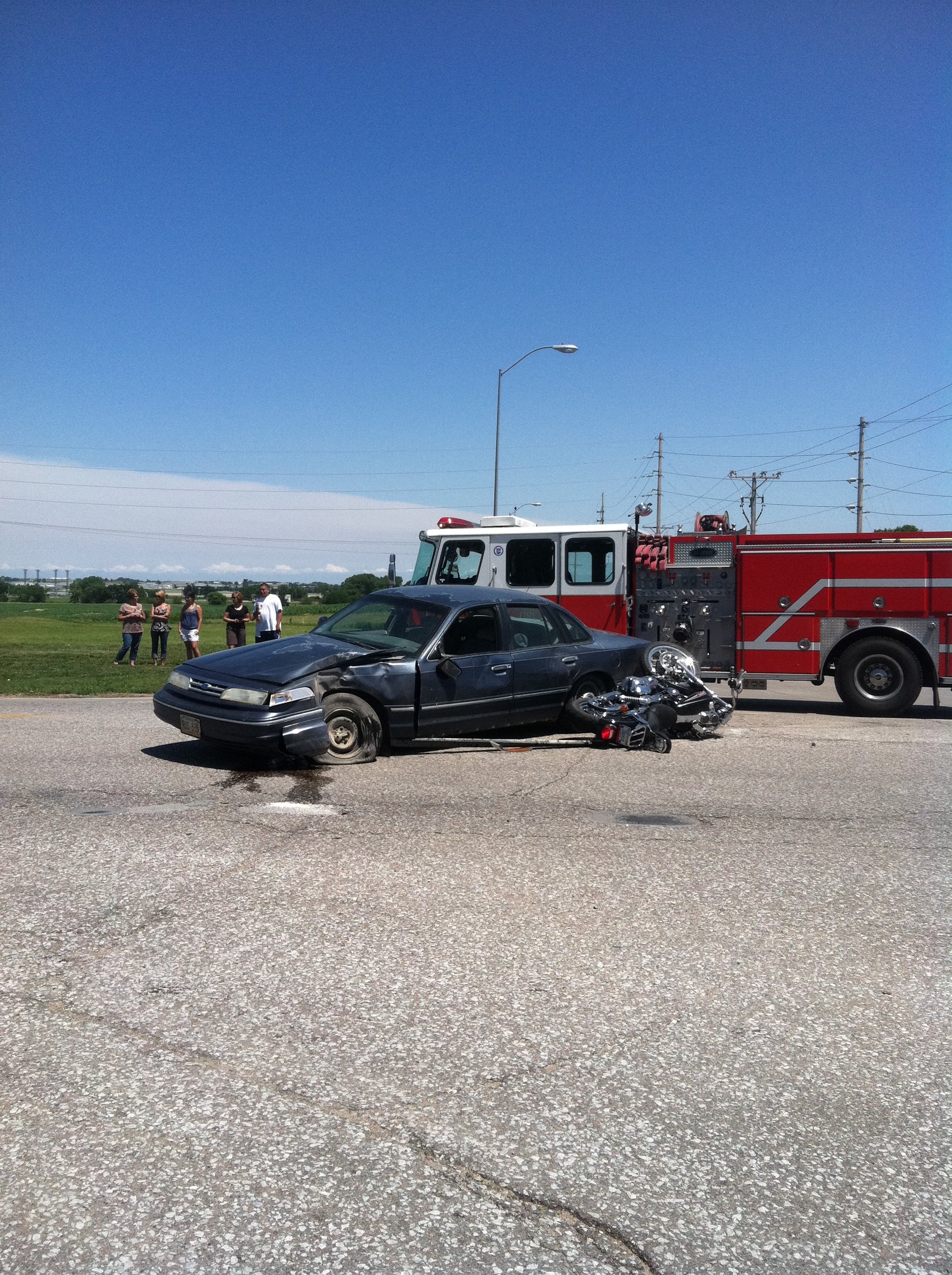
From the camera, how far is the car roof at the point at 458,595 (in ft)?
32.8

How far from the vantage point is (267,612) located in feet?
63.6

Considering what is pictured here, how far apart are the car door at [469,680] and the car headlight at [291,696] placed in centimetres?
118

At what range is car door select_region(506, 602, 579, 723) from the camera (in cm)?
1003

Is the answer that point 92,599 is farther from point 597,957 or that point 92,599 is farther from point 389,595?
Answer: point 597,957

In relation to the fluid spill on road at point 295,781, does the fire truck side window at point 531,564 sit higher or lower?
higher

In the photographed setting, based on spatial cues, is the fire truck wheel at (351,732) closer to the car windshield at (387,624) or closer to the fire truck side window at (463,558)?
the car windshield at (387,624)

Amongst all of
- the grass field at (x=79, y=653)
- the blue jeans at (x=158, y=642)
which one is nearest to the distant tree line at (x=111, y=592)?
the grass field at (x=79, y=653)

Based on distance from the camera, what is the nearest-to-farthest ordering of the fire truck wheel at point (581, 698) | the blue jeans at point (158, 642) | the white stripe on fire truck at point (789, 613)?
the fire truck wheel at point (581, 698)
the white stripe on fire truck at point (789, 613)
the blue jeans at point (158, 642)

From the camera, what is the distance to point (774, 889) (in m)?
5.49

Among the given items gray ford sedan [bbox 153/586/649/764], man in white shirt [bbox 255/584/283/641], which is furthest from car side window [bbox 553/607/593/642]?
man in white shirt [bbox 255/584/283/641]

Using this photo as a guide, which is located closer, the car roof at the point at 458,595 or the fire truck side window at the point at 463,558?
the car roof at the point at 458,595

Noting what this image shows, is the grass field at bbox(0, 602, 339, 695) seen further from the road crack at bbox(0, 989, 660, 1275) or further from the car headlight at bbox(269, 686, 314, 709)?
the road crack at bbox(0, 989, 660, 1275)

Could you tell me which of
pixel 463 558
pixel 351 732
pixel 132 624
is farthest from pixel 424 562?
pixel 132 624

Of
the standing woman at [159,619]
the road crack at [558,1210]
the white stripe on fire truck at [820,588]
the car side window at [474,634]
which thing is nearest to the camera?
the road crack at [558,1210]
